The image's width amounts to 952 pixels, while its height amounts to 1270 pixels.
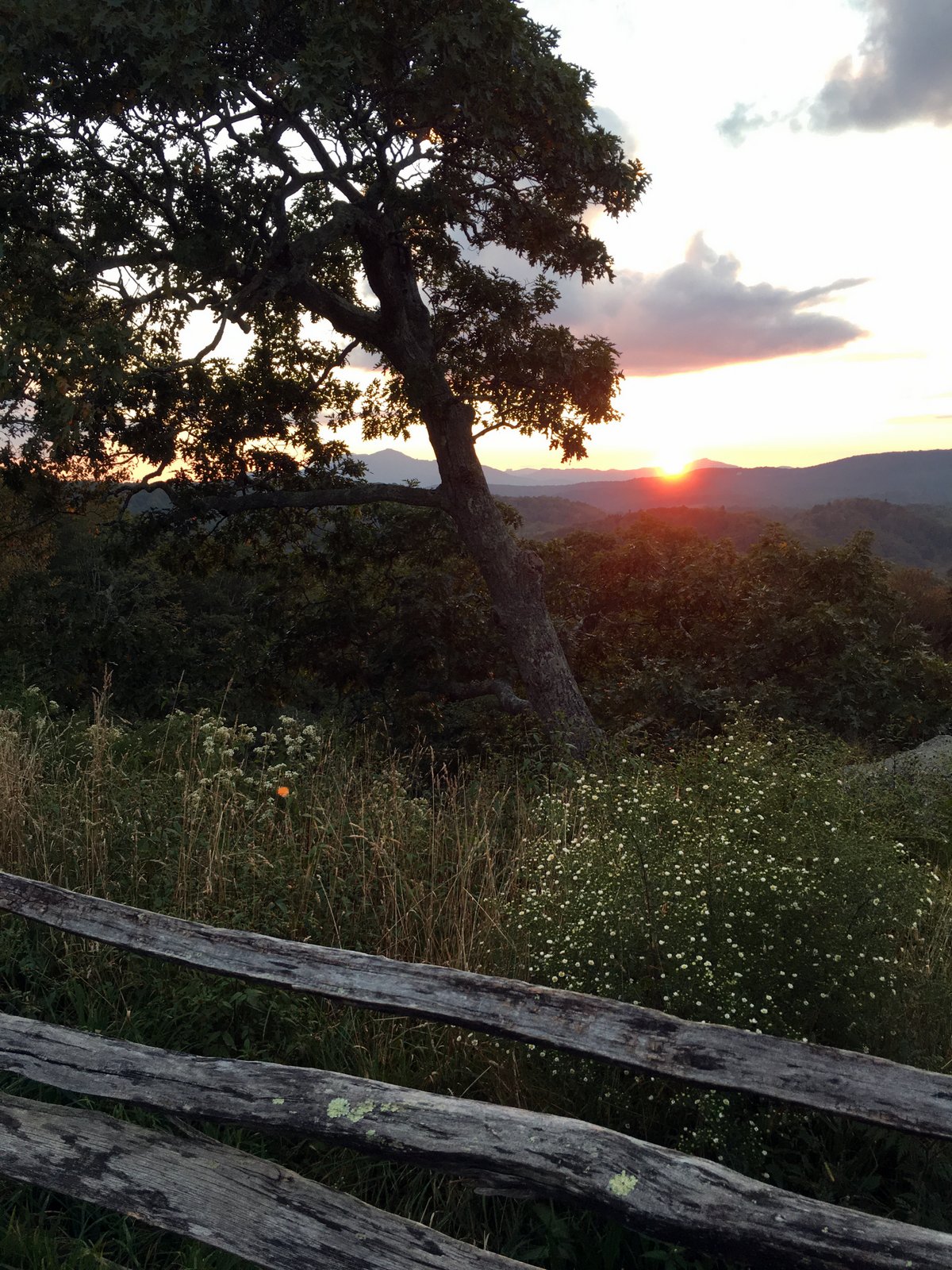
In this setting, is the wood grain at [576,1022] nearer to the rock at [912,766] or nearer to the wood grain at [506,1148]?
the wood grain at [506,1148]

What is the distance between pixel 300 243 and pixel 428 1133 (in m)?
9.87

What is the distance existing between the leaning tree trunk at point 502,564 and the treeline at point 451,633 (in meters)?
0.89

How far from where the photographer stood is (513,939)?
443 centimetres

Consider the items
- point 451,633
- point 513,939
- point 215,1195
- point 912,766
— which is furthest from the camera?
point 451,633

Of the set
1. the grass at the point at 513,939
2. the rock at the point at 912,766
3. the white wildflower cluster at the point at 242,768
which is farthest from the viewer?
the rock at the point at 912,766

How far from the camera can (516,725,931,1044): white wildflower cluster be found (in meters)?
3.48

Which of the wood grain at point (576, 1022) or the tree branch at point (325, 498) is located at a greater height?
the tree branch at point (325, 498)

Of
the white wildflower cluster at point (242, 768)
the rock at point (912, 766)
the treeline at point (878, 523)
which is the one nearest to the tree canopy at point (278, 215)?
the white wildflower cluster at point (242, 768)

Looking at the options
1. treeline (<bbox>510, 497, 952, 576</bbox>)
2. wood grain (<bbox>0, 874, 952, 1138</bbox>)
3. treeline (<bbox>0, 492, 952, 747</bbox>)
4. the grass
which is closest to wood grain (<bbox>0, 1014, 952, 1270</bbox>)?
wood grain (<bbox>0, 874, 952, 1138</bbox>)

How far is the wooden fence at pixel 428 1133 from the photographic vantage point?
2.48m

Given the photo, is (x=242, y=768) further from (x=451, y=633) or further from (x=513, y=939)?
(x=451, y=633)

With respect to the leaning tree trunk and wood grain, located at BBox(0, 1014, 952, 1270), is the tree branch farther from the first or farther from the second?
wood grain, located at BBox(0, 1014, 952, 1270)

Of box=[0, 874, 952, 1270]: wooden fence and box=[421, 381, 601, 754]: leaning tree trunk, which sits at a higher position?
box=[421, 381, 601, 754]: leaning tree trunk

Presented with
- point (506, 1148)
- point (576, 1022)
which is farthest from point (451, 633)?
point (506, 1148)
